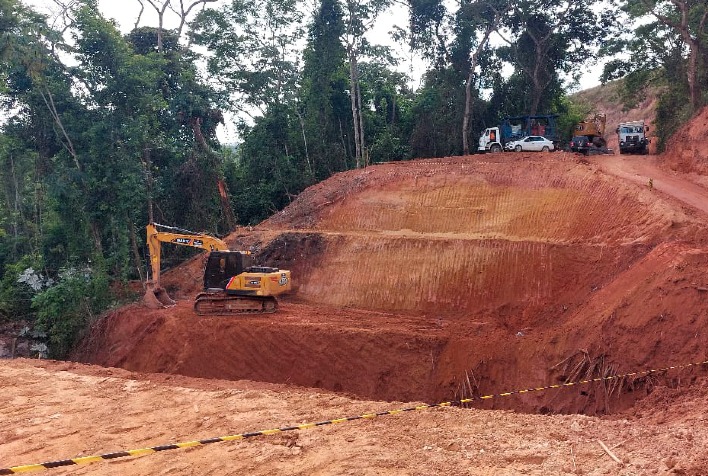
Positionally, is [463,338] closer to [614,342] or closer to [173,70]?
[614,342]

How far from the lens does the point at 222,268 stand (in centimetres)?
1557

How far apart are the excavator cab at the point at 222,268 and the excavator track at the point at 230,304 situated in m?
0.30

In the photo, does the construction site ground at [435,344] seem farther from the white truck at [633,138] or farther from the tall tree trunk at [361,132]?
the white truck at [633,138]

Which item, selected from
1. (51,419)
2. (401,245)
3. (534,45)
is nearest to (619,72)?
(534,45)

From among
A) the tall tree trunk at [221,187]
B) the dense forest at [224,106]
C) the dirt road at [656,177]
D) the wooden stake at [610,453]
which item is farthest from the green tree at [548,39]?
the wooden stake at [610,453]

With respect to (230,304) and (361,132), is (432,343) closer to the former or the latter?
(230,304)

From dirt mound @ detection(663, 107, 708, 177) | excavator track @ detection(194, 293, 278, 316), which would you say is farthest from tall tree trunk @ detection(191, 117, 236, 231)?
dirt mound @ detection(663, 107, 708, 177)

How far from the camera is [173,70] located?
2452 centimetres

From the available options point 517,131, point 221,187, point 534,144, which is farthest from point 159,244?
point 517,131

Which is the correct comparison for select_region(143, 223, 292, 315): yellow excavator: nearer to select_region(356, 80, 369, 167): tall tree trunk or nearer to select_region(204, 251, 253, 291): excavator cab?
select_region(204, 251, 253, 291): excavator cab

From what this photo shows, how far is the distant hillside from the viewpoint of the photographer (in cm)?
4384

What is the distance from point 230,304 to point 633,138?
2254 cm

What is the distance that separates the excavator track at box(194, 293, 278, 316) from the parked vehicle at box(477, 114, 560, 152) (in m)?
16.6

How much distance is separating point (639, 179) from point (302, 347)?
41.3ft
